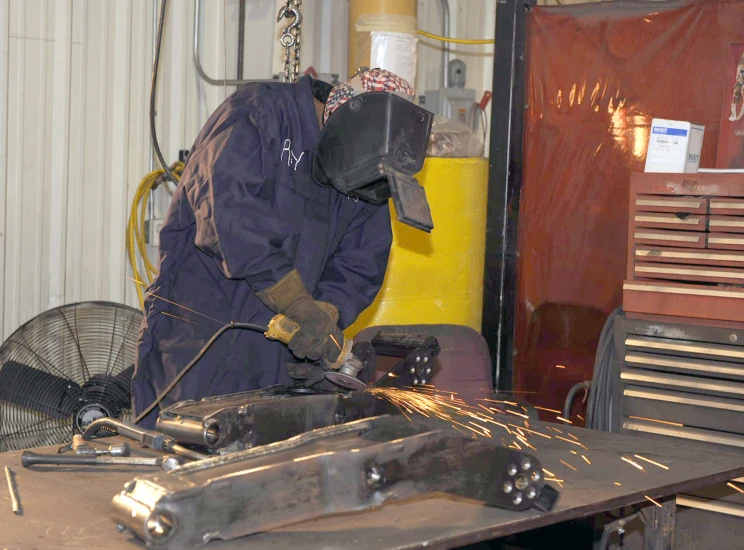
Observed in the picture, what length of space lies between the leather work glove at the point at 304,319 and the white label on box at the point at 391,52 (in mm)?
1666

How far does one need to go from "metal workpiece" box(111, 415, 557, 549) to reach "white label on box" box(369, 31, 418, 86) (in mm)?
2316

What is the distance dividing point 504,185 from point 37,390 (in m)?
2.11

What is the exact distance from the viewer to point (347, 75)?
425cm

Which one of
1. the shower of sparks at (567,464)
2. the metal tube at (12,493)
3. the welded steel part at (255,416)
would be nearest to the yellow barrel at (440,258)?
the welded steel part at (255,416)

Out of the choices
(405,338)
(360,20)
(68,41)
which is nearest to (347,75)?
(360,20)

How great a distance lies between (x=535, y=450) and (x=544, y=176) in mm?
1975

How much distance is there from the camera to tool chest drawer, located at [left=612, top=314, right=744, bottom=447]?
279cm

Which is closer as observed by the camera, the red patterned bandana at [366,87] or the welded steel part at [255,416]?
the welded steel part at [255,416]

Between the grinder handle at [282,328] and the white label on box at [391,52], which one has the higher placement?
the white label on box at [391,52]

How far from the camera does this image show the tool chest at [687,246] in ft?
9.29

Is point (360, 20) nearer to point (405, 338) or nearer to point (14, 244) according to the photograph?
point (14, 244)

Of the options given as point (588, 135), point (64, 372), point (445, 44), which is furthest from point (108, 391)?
point (445, 44)

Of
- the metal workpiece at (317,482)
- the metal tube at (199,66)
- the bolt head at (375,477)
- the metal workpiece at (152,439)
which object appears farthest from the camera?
the metal tube at (199,66)

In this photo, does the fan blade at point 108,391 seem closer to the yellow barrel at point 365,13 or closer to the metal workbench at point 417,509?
the metal workbench at point 417,509
